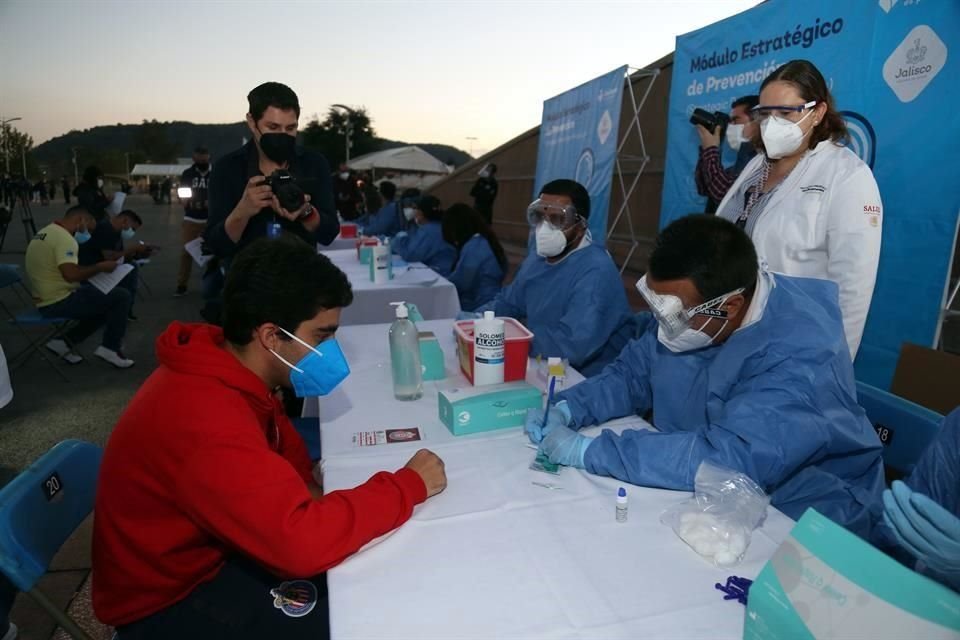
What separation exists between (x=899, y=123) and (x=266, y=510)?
327cm

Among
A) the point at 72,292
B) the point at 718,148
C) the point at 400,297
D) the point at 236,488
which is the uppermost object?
the point at 718,148

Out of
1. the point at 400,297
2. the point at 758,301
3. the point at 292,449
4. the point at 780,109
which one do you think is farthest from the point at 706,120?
the point at 292,449

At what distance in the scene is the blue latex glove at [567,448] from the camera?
1.33 meters

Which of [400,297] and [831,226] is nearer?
[831,226]

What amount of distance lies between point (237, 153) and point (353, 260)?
2561 mm

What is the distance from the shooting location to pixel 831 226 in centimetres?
209

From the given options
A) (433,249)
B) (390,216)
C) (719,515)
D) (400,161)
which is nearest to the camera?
(719,515)

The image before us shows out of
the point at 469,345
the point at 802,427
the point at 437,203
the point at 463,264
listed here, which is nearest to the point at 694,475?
the point at 802,427

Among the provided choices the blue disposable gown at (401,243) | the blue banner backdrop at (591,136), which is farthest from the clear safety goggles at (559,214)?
the blue disposable gown at (401,243)

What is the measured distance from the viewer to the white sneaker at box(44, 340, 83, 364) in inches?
174

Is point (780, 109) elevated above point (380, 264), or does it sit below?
above

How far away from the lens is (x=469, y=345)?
1.84 m

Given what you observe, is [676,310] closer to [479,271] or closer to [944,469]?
[944,469]

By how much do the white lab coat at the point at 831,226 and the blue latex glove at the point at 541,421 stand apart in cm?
96
